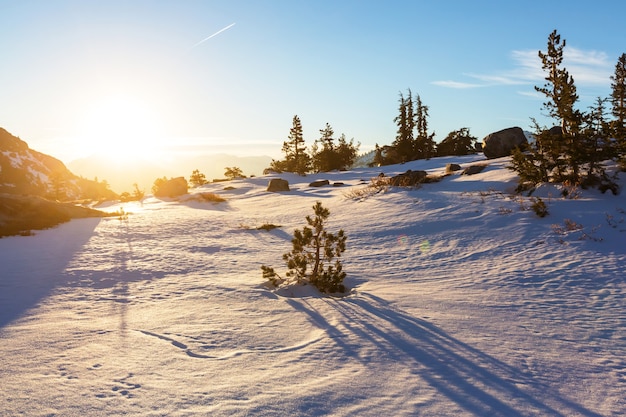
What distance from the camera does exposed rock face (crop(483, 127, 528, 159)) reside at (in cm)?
2439

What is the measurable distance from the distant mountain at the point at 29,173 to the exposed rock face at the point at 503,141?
105342 millimetres

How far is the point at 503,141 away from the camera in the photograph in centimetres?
2442

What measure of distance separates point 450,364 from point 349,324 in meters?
1.64

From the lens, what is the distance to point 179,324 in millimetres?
5461

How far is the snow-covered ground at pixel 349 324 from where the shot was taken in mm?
3424

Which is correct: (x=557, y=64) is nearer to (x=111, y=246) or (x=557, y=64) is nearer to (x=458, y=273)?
(x=458, y=273)

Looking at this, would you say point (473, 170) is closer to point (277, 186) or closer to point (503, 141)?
point (503, 141)

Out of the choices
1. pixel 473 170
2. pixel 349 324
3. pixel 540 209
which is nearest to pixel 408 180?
pixel 473 170

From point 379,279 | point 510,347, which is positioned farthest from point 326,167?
point 510,347

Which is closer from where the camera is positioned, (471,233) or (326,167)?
(471,233)

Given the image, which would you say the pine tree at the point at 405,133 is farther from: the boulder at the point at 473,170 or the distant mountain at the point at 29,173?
the distant mountain at the point at 29,173

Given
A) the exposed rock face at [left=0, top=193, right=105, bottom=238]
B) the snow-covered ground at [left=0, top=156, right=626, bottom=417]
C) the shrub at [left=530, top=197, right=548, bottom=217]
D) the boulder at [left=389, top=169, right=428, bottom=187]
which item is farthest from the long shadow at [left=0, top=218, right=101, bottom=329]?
the boulder at [left=389, top=169, right=428, bottom=187]

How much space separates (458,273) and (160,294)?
6.20m

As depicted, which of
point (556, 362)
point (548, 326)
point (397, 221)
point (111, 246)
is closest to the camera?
point (556, 362)
